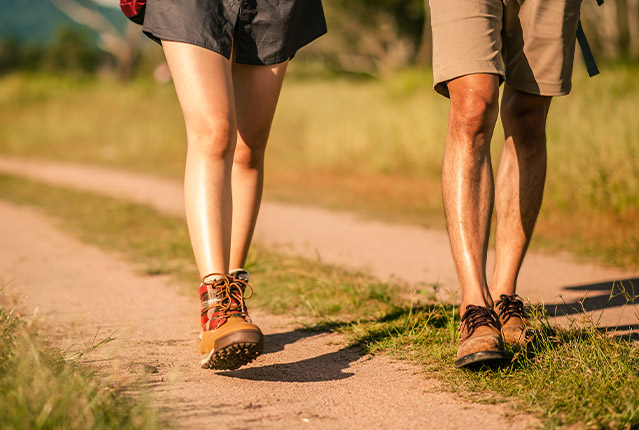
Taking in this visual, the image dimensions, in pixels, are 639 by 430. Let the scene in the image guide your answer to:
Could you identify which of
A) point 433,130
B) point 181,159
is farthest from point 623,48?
point 181,159

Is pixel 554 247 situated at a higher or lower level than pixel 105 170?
higher

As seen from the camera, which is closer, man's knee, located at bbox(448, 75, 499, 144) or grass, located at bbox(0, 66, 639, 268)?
man's knee, located at bbox(448, 75, 499, 144)

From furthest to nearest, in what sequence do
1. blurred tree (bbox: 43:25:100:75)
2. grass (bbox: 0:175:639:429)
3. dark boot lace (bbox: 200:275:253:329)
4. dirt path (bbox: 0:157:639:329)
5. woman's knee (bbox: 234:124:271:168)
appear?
1. blurred tree (bbox: 43:25:100:75)
2. dirt path (bbox: 0:157:639:329)
3. woman's knee (bbox: 234:124:271:168)
4. dark boot lace (bbox: 200:275:253:329)
5. grass (bbox: 0:175:639:429)

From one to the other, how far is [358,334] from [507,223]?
2.66ft

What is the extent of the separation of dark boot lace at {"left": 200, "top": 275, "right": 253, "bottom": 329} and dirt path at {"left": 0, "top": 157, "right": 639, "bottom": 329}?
1244mm

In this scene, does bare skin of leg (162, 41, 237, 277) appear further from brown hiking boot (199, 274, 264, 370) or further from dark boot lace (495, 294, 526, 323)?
dark boot lace (495, 294, 526, 323)

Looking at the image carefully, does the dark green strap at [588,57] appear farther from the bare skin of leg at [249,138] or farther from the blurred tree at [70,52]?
the blurred tree at [70,52]

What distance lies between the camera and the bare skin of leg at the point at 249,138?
277cm

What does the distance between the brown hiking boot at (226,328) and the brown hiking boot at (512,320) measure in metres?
0.98

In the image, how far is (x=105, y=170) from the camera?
494 inches

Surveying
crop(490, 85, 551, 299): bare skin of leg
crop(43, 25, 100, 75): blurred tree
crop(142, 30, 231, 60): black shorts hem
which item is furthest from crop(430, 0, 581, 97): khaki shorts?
crop(43, 25, 100, 75): blurred tree

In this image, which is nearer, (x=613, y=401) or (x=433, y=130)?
(x=613, y=401)

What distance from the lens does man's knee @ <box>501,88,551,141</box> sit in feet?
9.62

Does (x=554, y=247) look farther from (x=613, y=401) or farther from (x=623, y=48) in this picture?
(x=623, y=48)
